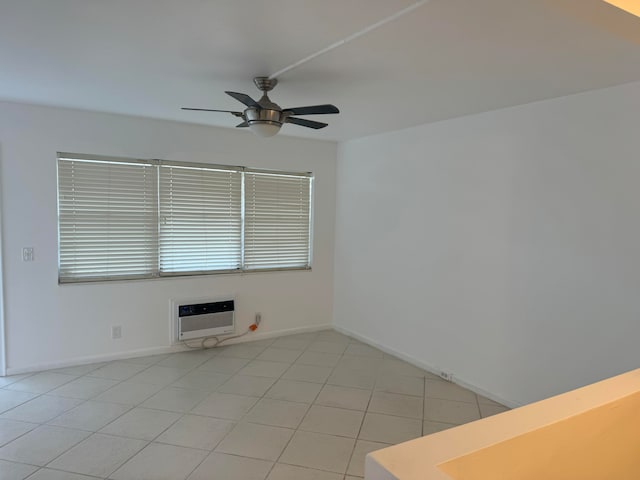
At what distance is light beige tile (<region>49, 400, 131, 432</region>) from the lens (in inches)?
110

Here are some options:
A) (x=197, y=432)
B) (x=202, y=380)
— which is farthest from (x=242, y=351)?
(x=197, y=432)

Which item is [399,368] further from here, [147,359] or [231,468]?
[147,359]

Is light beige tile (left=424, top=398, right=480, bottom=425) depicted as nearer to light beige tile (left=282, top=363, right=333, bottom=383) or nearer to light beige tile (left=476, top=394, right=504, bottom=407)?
light beige tile (left=476, top=394, right=504, bottom=407)

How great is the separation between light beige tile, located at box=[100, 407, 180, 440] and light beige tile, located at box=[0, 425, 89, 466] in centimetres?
19

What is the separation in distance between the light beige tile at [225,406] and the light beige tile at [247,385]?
8cm

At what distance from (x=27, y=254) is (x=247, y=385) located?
225cm

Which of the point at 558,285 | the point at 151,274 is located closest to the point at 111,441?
the point at 151,274

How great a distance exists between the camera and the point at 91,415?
9.61ft

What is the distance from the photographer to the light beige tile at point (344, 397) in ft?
10.5

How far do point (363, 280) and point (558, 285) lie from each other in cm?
221

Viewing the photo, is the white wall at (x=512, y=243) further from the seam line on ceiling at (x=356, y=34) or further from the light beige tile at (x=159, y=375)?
the light beige tile at (x=159, y=375)

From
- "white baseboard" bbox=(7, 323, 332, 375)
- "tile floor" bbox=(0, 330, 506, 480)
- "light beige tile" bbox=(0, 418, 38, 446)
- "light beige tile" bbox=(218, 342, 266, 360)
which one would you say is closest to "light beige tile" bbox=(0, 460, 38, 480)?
"tile floor" bbox=(0, 330, 506, 480)

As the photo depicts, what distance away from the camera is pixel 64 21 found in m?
1.89

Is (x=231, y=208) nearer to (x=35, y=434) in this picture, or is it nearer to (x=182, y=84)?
(x=182, y=84)
